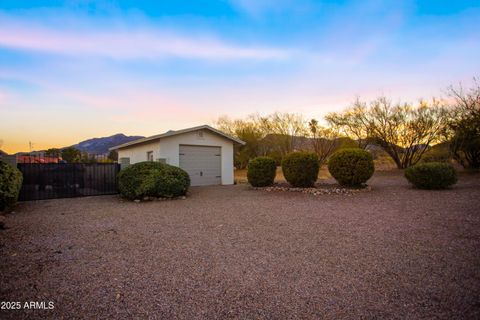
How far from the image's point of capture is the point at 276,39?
1005cm

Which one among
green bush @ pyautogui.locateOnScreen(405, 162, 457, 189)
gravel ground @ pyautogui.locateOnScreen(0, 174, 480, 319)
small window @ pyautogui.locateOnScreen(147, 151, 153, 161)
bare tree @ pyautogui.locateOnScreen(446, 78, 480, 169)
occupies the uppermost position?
bare tree @ pyautogui.locateOnScreen(446, 78, 480, 169)

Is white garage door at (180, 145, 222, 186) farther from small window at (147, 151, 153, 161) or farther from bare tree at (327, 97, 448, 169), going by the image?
bare tree at (327, 97, 448, 169)

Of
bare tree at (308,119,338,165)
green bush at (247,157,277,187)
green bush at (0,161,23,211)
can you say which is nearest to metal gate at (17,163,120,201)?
green bush at (0,161,23,211)

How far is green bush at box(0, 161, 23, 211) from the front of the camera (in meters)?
A: 6.51

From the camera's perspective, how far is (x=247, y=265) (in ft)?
10.4

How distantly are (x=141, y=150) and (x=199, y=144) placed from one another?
4118mm

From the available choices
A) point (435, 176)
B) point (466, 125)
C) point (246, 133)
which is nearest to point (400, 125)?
point (466, 125)

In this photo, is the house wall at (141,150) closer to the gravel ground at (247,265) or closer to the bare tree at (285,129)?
the gravel ground at (247,265)

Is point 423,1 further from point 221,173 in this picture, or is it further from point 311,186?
point 221,173

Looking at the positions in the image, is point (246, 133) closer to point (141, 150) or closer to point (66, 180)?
point (141, 150)

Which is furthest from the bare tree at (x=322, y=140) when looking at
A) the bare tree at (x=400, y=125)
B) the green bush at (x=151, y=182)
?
the green bush at (x=151, y=182)

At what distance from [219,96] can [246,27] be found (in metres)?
4.53

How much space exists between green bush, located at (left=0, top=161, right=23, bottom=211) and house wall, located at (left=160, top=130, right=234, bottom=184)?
18.8 feet

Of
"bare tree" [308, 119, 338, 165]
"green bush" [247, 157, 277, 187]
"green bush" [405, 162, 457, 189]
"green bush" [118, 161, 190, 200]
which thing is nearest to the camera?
"green bush" [118, 161, 190, 200]
